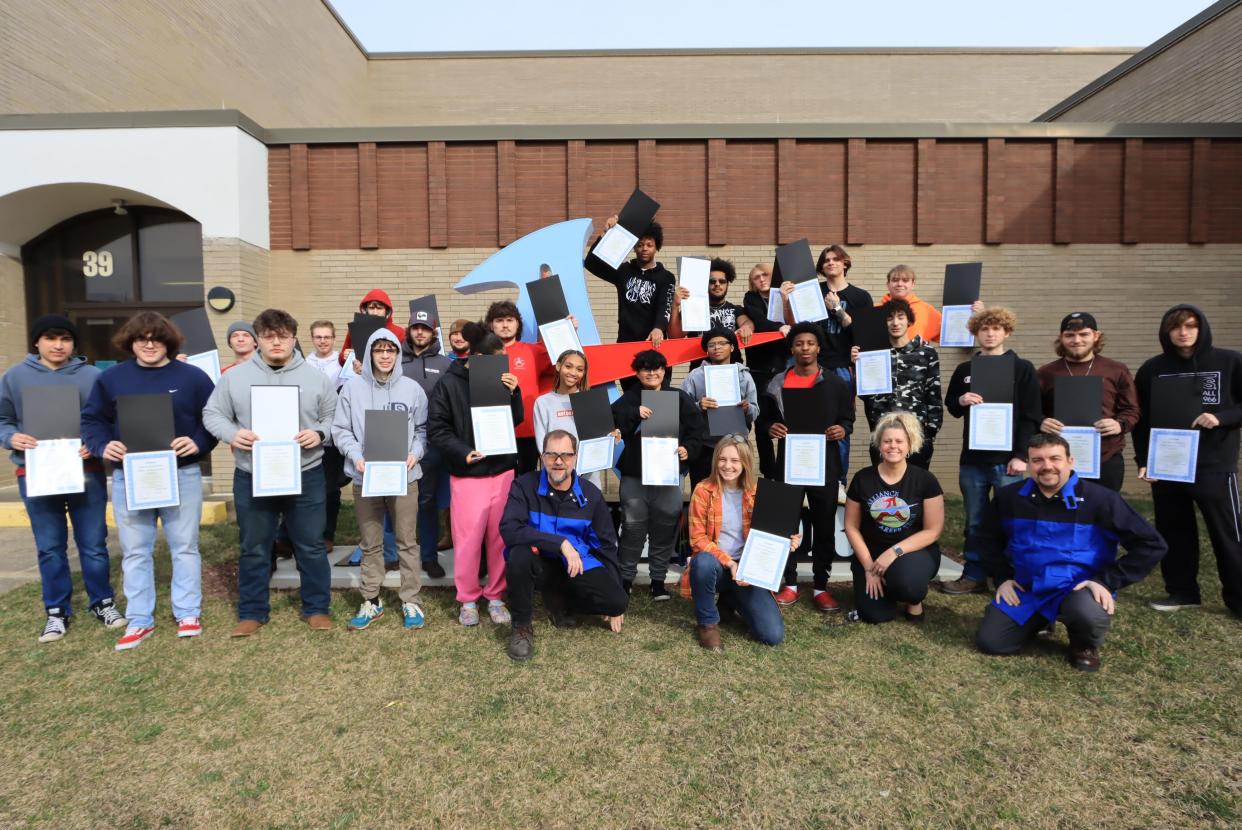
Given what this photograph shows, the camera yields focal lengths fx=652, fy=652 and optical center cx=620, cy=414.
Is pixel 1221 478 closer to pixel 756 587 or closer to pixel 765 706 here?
pixel 756 587

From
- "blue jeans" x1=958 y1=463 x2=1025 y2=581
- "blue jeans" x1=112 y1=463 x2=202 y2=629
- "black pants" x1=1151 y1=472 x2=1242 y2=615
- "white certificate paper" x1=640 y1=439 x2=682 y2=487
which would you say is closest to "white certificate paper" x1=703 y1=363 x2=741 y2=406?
"white certificate paper" x1=640 y1=439 x2=682 y2=487

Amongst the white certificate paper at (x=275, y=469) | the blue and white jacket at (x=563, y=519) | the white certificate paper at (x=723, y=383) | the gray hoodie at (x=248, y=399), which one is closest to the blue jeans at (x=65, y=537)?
the gray hoodie at (x=248, y=399)

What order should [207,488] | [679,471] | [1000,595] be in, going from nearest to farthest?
[1000,595], [679,471], [207,488]

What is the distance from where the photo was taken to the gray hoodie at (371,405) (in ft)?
14.6

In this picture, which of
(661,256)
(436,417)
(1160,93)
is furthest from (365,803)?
(1160,93)

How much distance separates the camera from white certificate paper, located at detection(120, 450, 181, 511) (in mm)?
4055

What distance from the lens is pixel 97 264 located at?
34.3 feet

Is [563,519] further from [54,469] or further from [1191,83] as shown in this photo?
[1191,83]

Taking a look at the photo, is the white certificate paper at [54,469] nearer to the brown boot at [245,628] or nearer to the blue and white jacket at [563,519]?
the brown boot at [245,628]

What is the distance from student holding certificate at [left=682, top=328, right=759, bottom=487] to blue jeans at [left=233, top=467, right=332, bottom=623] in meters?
2.67

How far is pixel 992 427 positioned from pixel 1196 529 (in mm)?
1534

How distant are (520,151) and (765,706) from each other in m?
8.87

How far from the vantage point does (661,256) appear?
395 inches

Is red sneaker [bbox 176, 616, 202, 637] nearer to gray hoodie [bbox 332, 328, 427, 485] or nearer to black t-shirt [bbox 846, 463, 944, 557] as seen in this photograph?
gray hoodie [bbox 332, 328, 427, 485]
